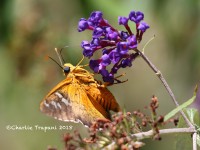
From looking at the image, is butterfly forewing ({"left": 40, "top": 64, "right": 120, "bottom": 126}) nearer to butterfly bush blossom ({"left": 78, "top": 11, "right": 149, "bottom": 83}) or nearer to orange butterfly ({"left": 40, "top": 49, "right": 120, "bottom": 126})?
orange butterfly ({"left": 40, "top": 49, "right": 120, "bottom": 126})

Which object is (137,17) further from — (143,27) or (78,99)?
(78,99)

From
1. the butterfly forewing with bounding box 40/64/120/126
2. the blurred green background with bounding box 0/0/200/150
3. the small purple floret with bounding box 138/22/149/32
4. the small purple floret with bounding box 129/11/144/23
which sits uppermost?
the blurred green background with bounding box 0/0/200/150

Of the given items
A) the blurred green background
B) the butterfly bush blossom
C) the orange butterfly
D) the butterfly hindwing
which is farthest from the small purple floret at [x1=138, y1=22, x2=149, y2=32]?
the blurred green background

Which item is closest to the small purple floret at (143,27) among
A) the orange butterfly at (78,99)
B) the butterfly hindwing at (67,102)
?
the orange butterfly at (78,99)

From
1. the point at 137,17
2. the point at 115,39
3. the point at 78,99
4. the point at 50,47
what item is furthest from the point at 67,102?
the point at 50,47

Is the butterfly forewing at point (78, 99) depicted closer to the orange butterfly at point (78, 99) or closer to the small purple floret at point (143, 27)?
the orange butterfly at point (78, 99)

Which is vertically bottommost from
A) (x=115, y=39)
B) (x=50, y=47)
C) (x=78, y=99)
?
(x=78, y=99)
